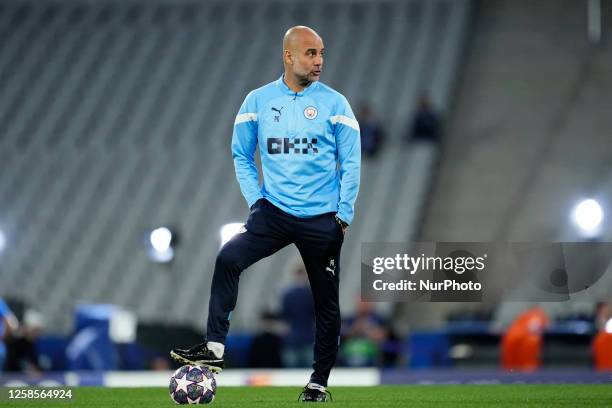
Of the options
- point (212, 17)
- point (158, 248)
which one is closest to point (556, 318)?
point (158, 248)

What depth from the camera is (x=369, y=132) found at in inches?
919

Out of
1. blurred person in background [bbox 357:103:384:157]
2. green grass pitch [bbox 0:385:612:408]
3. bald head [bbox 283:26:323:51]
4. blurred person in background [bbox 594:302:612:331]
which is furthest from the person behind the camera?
blurred person in background [bbox 357:103:384:157]

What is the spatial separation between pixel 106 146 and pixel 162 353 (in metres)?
10.8

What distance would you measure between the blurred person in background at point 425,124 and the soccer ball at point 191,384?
1706cm

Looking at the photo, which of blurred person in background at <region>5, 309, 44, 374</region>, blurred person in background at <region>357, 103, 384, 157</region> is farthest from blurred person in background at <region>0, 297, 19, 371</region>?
blurred person in background at <region>357, 103, 384, 157</region>

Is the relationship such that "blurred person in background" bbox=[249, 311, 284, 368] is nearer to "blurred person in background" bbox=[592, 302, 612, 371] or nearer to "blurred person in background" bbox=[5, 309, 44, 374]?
"blurred person in background" bbox=[5, 309, 44, 374]

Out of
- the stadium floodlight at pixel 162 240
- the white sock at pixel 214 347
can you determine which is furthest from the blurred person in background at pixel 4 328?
the white sock at pixel 214 347

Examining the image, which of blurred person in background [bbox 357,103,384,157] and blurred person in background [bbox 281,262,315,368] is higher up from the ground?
blurred person in background [bbox 357,103,384,157]

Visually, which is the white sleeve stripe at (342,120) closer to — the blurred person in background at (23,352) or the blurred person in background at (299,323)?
the blurred person in background at (299,323)

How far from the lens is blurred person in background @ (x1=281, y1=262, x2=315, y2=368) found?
13.8 metres

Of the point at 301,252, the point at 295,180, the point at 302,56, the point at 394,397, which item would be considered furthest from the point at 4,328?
the point at 302,56

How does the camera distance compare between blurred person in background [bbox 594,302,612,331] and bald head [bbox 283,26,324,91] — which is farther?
blurred person in background [bbox 594,302,612,331]

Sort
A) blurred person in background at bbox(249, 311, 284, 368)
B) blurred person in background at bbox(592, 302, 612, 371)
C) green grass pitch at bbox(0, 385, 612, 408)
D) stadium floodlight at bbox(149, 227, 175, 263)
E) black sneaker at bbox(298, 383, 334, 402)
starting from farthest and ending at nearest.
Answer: blurred person in background at bbox(249, 311, 284, 368) < stadium floodlight at bbox(149, 227, 175, 263) < blurred person in background at bbox(592, 302, 612, 371) < green grass pitch at bbox(0, 385, 612, 408) < black sneaker at bbox(298, 383, 334, 402)

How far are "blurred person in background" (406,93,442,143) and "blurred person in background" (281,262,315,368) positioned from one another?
389 inches
